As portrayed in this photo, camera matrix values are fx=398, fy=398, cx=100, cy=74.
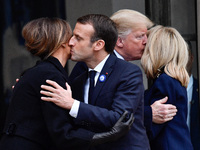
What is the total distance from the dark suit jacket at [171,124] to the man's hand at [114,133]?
0.85m

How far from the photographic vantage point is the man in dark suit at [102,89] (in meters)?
2.57

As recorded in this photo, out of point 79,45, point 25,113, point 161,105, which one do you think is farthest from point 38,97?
point 161,105

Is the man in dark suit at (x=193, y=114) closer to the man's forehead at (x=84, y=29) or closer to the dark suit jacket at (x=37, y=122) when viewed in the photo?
the man's forehead at (x=84, y=29)

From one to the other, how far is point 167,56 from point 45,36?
3.90 feet

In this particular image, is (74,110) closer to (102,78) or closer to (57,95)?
(57,95)

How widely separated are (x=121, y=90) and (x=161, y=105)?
77cm

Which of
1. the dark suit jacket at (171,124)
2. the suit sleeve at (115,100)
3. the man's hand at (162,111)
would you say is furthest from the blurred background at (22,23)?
the suit sleeve at (115,100)

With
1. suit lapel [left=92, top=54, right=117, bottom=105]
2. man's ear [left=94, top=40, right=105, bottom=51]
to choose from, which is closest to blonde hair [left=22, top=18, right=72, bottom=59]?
man's ear [left=94, top=40, right=105, bottom=51]

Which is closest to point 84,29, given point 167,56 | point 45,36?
point 45,36

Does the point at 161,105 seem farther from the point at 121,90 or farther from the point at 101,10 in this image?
the point at 101,10

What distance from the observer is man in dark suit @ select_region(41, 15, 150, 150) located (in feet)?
8.43

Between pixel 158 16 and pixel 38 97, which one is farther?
pixel 158 16

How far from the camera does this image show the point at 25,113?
8.46 feet

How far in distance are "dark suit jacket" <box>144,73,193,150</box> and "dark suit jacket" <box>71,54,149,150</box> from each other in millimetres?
592
